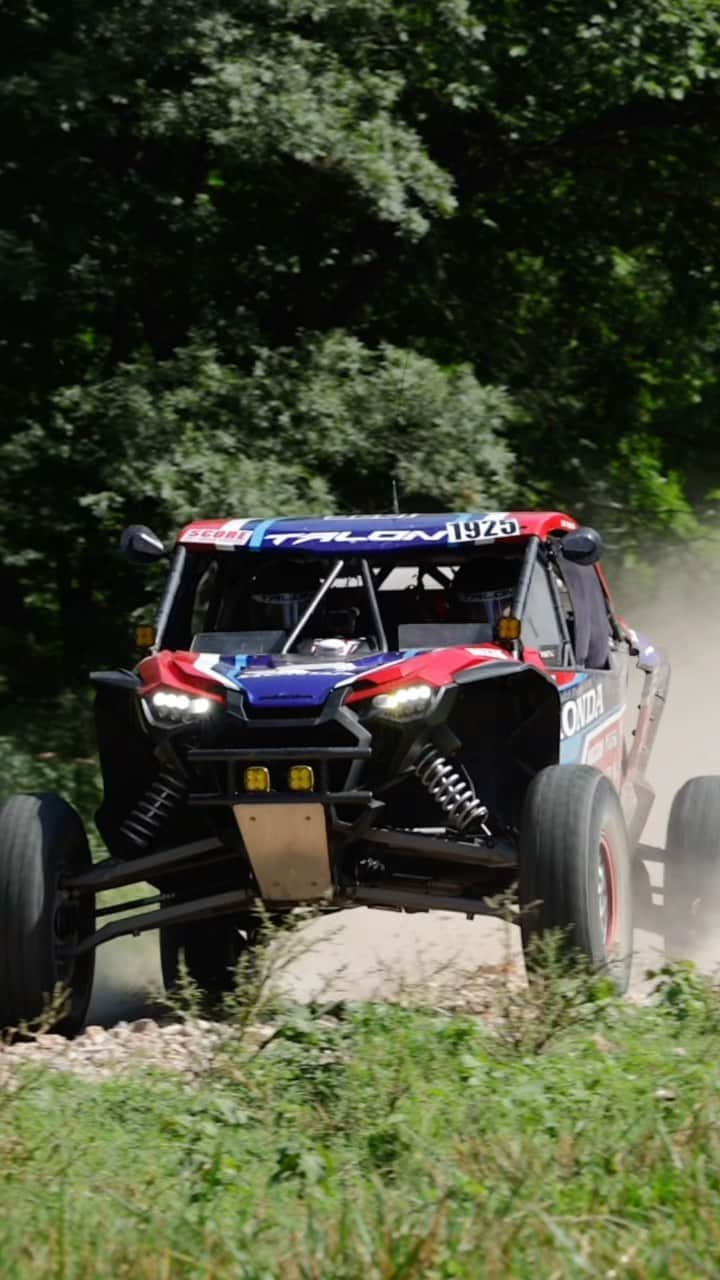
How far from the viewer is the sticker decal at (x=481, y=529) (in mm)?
8930

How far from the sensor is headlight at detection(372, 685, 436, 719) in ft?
25.9

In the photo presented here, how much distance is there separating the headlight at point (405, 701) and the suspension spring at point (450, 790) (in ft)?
0.94

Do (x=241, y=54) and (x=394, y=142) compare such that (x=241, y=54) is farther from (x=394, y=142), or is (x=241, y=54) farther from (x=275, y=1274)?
(x=275, y=1274)

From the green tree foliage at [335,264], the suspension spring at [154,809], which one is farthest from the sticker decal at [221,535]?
the green tree foliage at [335,264]

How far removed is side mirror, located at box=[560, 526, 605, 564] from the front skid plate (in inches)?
71.1

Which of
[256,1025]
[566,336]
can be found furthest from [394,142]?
[256,1025]

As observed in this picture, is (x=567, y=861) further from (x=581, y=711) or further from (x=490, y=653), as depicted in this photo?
(x=581, y=711)

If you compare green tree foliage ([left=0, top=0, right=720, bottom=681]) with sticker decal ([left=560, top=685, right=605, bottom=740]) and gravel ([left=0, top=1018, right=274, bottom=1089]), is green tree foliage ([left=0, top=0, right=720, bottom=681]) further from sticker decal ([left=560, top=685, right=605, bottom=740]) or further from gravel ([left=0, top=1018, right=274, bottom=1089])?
gravel ([left=0, top=1018, right=274, bottom=1089])

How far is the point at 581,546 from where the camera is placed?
8805 millimetres

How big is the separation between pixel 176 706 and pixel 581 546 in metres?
1.97

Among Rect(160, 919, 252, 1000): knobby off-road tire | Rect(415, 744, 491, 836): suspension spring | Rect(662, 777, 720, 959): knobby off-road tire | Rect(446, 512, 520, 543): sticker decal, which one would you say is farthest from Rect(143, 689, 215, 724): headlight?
Rect(662, 777, 720, 959): knobby off-road tire

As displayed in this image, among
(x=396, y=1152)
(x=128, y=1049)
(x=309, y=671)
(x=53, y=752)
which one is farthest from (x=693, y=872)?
(x=53, y=752)

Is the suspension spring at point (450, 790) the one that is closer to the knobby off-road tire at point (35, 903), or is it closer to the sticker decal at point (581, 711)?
the sticker decal at point (581, 711)

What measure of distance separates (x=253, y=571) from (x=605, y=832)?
2.34 meters
